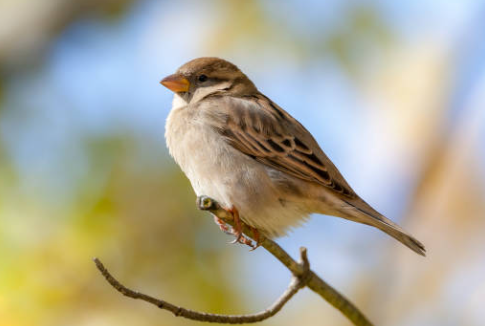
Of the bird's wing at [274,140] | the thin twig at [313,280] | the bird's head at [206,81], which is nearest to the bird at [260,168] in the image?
the bird's wing at [274,140]

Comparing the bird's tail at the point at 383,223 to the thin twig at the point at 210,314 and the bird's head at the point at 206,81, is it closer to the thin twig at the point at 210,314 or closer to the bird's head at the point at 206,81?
the thin twig at the point at 210,314

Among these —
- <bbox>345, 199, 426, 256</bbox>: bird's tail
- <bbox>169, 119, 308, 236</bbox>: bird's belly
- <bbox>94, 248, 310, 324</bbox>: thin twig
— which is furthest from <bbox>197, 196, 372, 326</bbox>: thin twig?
<bbox>345, 199, 426, 256</bbox>: bird's tail

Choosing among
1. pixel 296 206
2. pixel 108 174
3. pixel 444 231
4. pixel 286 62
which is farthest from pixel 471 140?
pixel 108 174

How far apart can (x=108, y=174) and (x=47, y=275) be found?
2.84ft

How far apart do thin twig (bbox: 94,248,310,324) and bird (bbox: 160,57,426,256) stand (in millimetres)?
427

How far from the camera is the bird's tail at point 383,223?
356cm

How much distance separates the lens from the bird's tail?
3.56m

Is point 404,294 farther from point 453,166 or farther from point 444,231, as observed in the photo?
point 453,166

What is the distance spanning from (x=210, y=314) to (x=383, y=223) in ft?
3.84

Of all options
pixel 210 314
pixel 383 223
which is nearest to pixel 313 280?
Result: pixel 210 314

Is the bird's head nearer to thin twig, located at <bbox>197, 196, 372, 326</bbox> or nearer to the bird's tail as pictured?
the bird's tail

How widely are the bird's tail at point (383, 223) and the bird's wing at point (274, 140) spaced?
0.11 metres

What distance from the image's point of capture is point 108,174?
15.4 feet

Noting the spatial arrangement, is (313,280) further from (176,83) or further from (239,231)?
(176,83)
